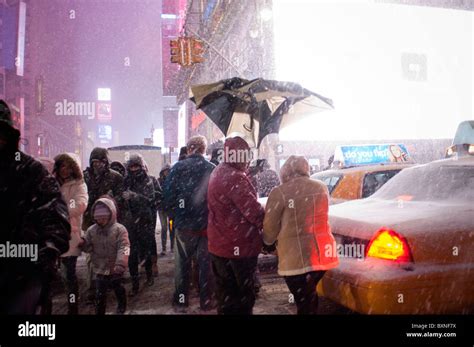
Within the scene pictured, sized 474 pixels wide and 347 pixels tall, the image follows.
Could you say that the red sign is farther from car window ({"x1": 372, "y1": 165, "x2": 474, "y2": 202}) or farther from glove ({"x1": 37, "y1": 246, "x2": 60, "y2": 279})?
glove ({"x1": 37, "y1": 246, "x2": 60, "y2": 279})

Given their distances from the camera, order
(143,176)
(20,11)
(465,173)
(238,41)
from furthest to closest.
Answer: (20,11)
(238,41)
(143,176)
(465,173)

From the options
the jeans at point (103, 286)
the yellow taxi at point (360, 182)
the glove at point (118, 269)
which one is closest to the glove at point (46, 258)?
the glove at point (118, 269)

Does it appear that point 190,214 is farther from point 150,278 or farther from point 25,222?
point 25,222

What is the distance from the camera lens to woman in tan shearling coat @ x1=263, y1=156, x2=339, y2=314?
3615 millimetres

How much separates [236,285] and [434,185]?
2508 mm

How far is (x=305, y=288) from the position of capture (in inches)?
145

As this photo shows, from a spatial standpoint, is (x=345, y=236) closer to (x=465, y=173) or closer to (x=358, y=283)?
(x=358, y=283)

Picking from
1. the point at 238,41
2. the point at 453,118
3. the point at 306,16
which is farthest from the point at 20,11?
the point at 453,118

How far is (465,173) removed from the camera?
14.1ft

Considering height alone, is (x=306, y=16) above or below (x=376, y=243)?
above

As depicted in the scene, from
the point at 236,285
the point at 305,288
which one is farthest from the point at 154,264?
the point at 305,288

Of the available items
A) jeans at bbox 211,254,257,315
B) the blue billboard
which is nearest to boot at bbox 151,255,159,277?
jeans at bbox 211,254,257,315

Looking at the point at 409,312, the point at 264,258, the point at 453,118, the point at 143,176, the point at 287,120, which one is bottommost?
the point at 264,258

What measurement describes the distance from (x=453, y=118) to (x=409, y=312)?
24.2 meters
